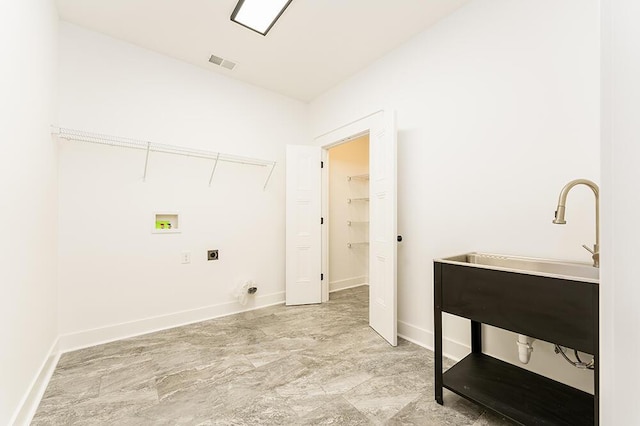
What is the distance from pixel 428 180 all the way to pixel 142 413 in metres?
2.55

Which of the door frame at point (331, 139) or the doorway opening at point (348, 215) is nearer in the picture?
the door frame at point (331, 139)

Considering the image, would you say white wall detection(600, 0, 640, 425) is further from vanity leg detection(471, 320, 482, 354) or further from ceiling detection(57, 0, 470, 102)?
ceiling detection(57, 0, 470, 102)

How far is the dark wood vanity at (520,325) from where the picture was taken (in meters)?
1.18

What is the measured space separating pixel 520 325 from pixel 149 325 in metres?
2.99

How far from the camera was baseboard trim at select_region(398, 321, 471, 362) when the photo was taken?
A: 6.95 feet

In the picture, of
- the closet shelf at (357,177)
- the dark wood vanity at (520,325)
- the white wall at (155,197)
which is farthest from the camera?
the closet shelf at (357,177)

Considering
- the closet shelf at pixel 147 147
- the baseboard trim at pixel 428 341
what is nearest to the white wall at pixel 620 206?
the baseboard trim at pixel 428 341

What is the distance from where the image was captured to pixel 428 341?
7.72 ft

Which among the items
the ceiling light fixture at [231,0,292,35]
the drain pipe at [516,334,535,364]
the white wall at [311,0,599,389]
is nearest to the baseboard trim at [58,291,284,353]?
the white wall at [311,0,599,389]

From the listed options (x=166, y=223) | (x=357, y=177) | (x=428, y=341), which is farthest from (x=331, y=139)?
(x=428, y=341)

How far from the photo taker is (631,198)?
0.61 m

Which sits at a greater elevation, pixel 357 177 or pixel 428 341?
pixel 357 177

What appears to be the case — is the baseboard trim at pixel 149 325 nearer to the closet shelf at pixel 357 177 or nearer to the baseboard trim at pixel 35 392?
the baseboard trim at pixel 35 392

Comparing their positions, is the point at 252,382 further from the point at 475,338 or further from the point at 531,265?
the point at 531,265
